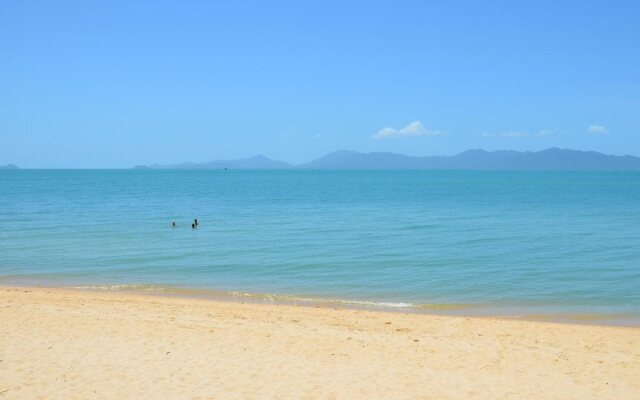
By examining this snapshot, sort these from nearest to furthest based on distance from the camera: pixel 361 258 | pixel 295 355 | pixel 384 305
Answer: pixel 295 355 → pixel 384 305 → pixel 361 258

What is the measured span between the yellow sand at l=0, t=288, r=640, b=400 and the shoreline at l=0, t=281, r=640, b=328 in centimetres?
103

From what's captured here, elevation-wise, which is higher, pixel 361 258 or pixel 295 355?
pixel 361 258

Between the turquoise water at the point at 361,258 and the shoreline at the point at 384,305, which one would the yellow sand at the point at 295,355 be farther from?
the turquoise water at the point at 361,258

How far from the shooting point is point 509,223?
39.4 m

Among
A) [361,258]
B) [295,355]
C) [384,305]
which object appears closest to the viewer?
[295,355]

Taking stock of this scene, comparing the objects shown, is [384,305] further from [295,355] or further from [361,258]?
[361,258]

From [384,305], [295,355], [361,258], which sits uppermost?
[361,258]

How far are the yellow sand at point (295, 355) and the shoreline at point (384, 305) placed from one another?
1032 mm

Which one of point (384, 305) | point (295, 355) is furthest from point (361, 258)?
point (295, 355)

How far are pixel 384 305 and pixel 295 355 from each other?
6.41m

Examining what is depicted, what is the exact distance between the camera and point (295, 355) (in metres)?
11.6

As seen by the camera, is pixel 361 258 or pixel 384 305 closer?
pixel 384 305

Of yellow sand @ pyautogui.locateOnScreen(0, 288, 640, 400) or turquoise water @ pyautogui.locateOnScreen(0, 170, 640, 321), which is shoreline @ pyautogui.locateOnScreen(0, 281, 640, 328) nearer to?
turquoise water @ pyautogui.locateOnScreen(0, 170, 640, 321)

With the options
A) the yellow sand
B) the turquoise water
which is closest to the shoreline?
the turquoise water
